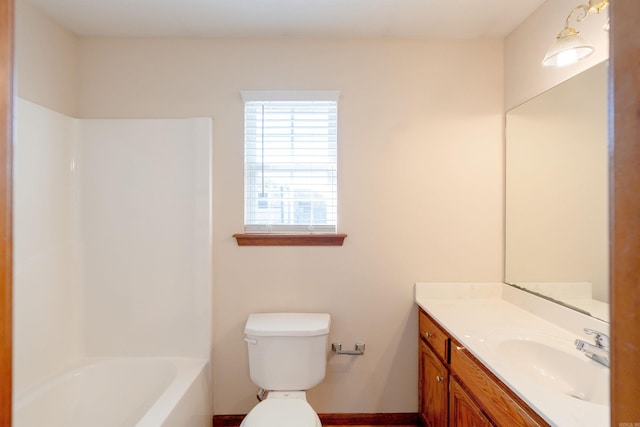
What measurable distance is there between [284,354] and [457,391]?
0.88 meters

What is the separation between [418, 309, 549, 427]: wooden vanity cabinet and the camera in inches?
40.8

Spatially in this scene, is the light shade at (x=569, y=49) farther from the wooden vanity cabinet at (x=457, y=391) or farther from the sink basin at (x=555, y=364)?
the wooden vanity cabinet at (x=457, y=391)

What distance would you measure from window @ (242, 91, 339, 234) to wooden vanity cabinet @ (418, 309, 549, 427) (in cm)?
89

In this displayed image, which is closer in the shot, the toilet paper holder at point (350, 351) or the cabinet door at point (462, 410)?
the cabinet door at point (462, 410)

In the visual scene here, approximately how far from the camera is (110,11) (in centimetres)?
170

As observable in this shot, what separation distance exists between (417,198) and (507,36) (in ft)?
3.69

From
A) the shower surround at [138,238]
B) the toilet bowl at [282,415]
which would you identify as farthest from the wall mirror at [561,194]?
the shower surround at [138,238]

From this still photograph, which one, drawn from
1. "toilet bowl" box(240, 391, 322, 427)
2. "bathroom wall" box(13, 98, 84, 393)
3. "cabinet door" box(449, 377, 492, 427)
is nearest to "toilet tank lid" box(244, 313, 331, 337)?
"toilet bowl" box(240, 391, 322, 427)

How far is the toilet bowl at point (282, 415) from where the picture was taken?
1.44 meters

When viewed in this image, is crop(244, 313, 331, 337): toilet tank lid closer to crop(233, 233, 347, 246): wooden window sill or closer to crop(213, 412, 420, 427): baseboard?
crop(233, 233, 347, 246): wooden window sill

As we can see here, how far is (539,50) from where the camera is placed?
1670mm

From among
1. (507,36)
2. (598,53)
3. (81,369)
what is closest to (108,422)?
(81,369)

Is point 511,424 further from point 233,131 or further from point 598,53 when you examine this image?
point 233,131

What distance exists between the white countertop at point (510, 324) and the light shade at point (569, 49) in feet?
3.55
